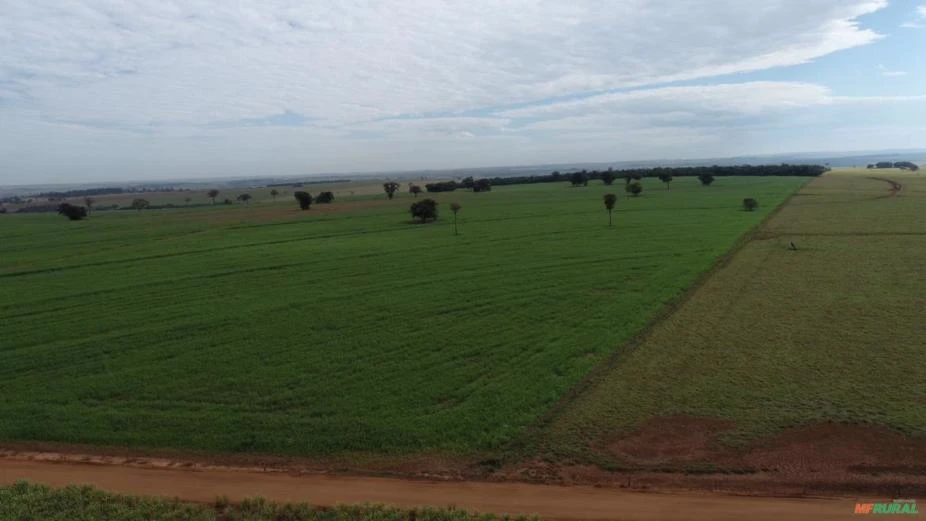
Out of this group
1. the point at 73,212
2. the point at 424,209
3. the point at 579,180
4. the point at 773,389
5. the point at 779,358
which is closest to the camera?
the point at 773,389

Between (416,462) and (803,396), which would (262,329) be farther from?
(803,396)

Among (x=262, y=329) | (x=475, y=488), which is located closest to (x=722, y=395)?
(x=475, y=488)

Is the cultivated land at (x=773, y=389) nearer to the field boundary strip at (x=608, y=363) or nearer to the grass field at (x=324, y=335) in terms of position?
the field boundary strip at (x=608, y=363)

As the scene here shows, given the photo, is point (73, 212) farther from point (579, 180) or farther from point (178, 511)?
point (579, 180)

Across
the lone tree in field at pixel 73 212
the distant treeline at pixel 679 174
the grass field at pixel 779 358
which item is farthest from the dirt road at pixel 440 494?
the distant treeline at pixel 679 174

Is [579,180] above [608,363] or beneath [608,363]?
above

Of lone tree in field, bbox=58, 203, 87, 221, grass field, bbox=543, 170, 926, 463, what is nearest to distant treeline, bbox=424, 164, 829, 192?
lone tree in field, bbox=58, 203, 87, 221

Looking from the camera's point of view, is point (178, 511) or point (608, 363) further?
point (608, 363)

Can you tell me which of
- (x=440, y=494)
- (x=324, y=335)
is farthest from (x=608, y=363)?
(x=324, y=335)

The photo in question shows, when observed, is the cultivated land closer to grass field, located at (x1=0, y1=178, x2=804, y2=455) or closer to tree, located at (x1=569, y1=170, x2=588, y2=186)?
grass field, located at (x1=0, y1=178, x2=804, y2=455)
